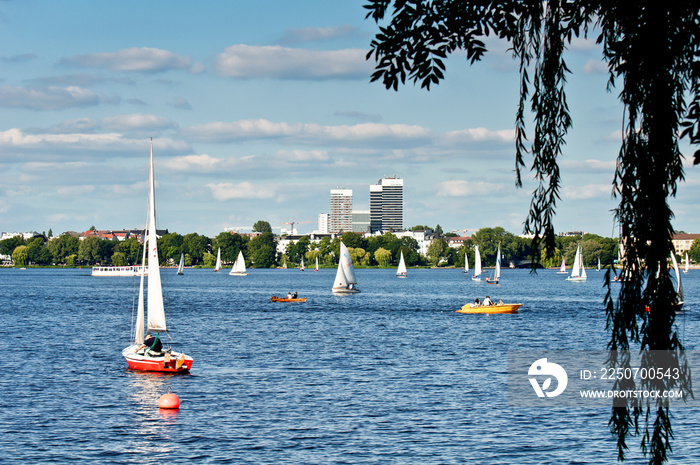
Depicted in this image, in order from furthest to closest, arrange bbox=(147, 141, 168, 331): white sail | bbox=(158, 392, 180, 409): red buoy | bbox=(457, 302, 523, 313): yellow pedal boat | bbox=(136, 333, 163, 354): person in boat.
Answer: bbox=(457, 302, 523, 313): yellow pedal boat
bbox=(147, 141, 168, 331): white sail
bbox=(136, 333, 163, 354): person in boat
bbox=(158, 392, 180, 409): red buoy

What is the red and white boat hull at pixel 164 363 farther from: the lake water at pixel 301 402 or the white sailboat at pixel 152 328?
the lake water at pixel 301 402

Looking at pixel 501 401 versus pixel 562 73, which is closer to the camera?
pixel 562 73

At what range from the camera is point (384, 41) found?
1251 cm

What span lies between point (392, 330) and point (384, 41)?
67173 millimetres

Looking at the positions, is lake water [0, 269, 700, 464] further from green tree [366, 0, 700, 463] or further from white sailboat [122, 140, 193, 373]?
green tree [366, 0, 700, 463]

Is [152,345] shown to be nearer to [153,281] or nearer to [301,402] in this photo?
[153,281]

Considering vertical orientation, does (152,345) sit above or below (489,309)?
above

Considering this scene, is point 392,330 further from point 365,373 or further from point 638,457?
point 638,457

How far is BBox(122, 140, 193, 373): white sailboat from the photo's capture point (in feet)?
156

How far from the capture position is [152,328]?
52.9m

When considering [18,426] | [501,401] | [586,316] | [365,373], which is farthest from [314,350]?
[586,316]

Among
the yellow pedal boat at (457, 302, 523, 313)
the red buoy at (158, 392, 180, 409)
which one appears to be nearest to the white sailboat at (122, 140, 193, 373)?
the red buoy at (158, 392, 180, 409)

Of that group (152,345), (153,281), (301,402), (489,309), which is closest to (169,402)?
(301,402)

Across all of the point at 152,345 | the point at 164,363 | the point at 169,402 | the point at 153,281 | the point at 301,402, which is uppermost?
the point at 153,281
